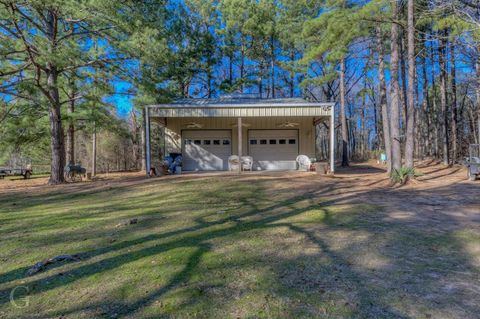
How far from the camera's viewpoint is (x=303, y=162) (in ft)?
44.7

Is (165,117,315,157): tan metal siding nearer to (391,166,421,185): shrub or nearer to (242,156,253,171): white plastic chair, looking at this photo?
(242,156,253,171): white plastic chair

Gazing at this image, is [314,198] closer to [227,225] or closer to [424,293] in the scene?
[227,225]

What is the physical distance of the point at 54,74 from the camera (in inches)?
438

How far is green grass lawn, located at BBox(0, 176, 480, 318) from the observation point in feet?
7.99

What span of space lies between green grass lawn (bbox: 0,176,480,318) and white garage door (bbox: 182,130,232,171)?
8.62 metres

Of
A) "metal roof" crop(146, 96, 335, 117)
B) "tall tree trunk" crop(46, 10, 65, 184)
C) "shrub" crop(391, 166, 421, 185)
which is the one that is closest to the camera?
"shrub" crop(391, 166, 421, 185)

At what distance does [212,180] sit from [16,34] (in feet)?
26.9

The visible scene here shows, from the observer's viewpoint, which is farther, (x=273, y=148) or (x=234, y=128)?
(x=273, y=148)

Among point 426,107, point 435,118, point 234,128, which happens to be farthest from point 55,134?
point 435,118

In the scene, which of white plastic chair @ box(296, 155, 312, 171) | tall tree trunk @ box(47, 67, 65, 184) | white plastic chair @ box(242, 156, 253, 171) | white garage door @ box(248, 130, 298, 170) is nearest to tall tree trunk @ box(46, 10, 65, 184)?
tall tree trunk @ box(47, 67, 65, 184)

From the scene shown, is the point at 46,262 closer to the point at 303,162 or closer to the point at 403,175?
the point at 403,175

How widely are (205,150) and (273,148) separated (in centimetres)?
352

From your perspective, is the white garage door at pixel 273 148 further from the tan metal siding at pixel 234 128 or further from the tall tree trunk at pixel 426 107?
the tall tree trunk at pixel 426 107

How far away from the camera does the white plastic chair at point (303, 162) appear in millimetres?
13380
